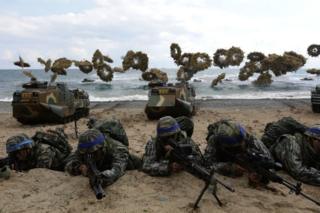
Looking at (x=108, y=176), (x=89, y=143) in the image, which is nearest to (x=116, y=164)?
(x=108, y=176)

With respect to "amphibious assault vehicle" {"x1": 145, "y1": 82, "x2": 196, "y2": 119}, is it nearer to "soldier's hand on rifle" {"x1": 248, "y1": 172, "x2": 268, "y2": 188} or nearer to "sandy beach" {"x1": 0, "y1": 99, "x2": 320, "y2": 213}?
"sandy beach" {"x1": 0, "y1": 99, "x2": 320, "y2": 213}

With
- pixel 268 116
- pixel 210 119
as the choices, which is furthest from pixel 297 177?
pixel 268 116

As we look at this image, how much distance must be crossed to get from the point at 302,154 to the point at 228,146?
1199 mm

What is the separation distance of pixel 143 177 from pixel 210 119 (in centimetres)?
1083

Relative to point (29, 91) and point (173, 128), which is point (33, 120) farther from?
point (173, 128)

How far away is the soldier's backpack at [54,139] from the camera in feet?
26.1

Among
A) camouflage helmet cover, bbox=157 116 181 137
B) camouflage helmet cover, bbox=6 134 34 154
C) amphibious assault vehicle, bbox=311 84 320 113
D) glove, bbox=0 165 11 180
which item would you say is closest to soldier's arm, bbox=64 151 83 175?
camouflage helmet cover, bbox=6 134 34 154

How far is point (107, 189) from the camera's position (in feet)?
20.6

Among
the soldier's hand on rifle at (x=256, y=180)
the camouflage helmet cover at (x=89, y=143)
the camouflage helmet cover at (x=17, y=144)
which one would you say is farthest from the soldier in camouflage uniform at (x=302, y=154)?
the camouflage helmet cover at (x=17, y=144)

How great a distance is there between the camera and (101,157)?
6500mm

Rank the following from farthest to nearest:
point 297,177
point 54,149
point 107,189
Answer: point 54,149, point 297,177, point 107,189

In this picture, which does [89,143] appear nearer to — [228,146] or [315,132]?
[228,146]

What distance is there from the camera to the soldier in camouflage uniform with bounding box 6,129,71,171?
7031 millimetres

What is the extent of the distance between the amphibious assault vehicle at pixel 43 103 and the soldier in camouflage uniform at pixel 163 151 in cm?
855
